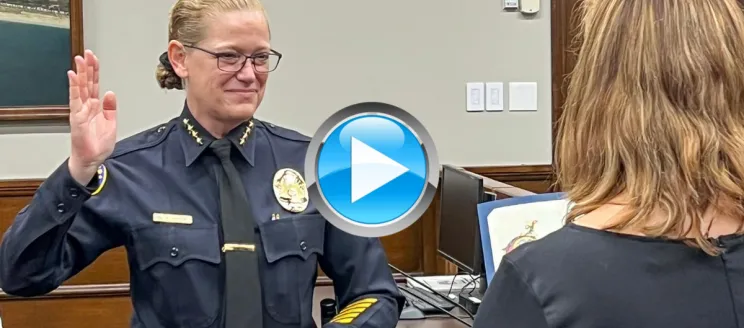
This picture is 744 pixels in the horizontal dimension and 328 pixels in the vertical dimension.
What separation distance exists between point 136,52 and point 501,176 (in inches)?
55.9

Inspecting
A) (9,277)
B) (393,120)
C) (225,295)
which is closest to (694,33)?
(393,120)

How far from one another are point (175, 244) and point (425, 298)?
0.88 meters

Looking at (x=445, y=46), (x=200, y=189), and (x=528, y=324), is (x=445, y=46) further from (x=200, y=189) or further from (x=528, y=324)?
(x=528, y=324)

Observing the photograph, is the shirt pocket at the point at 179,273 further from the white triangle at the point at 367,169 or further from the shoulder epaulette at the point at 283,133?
the white triangle at the point at 367,169

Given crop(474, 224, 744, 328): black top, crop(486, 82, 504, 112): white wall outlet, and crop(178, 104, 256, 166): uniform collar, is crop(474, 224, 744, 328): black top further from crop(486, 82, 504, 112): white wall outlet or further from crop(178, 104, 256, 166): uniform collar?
crop(486, 82, 504, 112): white wall outlet

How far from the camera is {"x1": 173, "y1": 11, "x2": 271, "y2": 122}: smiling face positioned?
58.6 inches

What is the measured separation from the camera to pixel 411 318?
205 cm

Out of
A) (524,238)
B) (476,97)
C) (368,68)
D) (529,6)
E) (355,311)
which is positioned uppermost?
(529,6)

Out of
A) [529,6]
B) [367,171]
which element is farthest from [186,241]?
[529,6]

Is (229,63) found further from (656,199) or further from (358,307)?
(656,199)

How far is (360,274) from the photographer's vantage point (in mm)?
1553

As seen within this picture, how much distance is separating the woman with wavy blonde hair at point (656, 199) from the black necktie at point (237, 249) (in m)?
0.68

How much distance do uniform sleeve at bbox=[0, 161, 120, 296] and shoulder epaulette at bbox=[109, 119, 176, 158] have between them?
0.41ft

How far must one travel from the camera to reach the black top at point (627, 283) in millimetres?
784
